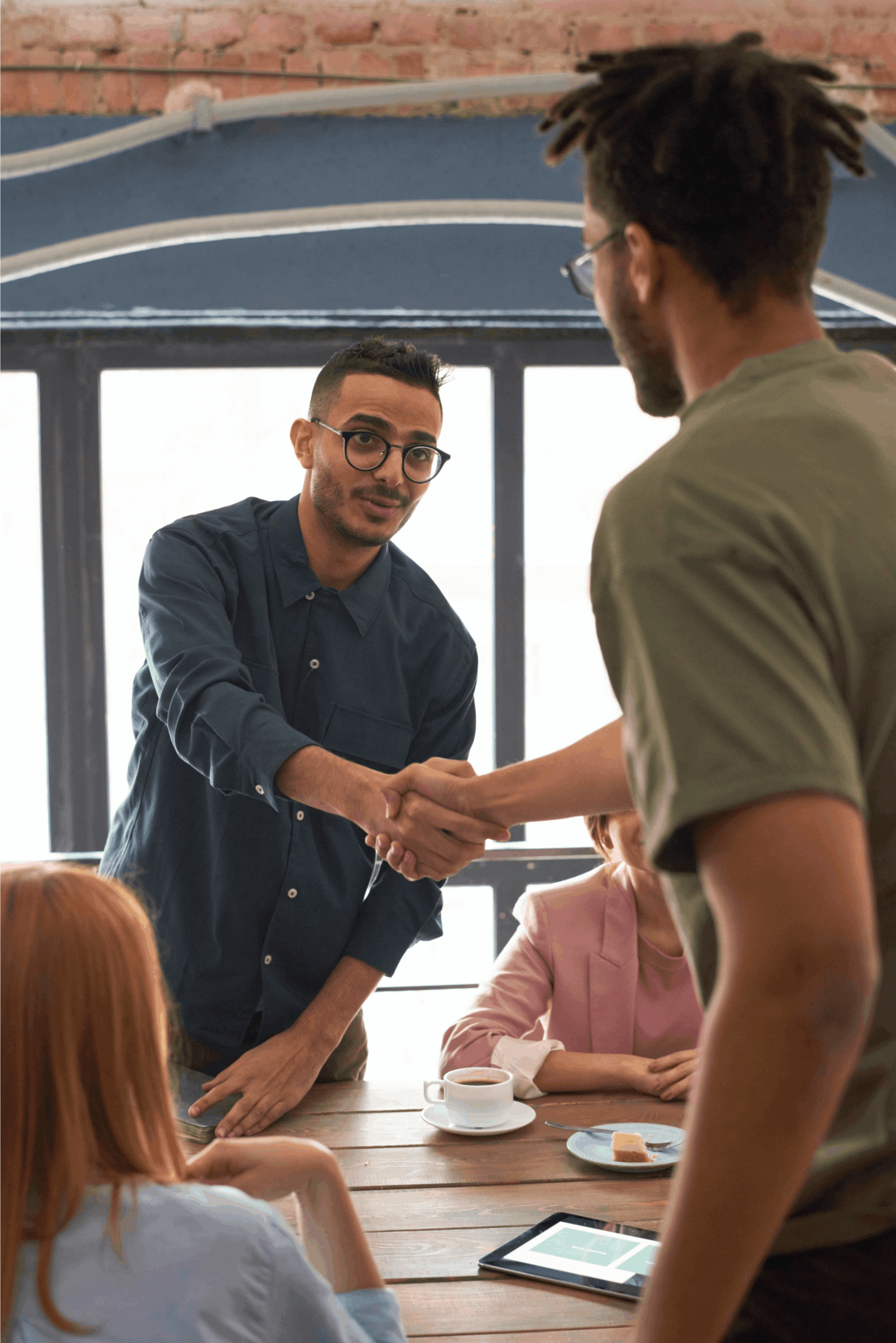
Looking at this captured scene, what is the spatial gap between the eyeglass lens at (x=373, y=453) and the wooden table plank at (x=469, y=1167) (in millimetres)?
1126

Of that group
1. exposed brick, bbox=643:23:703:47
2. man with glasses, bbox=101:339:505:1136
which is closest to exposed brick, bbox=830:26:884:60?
exposed brick, bbox=643:23:703:47

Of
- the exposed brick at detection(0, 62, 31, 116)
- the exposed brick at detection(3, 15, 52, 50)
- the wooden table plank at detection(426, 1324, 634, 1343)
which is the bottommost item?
the wooden table plank at detection(426, 1324, 634, 1343)

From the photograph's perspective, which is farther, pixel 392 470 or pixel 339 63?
pixel 339 63

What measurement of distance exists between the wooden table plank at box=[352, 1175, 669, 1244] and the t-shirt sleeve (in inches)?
32.9

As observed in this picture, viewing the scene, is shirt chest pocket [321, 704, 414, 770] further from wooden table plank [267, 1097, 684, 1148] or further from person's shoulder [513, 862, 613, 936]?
wooden table plank [267, 1097, 684, 1148]

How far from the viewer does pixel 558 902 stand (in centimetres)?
203

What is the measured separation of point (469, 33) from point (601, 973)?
2498 millimetres

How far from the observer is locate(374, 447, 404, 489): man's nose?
2.01 m

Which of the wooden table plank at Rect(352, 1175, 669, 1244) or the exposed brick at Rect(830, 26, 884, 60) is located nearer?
the wooden table plank at Rect(352, 1175, 669, 1244)

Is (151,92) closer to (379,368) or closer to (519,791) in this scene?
(379,368)

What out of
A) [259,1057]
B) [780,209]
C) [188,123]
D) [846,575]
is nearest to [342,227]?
[188,123]

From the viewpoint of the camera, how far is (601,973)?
197 cm

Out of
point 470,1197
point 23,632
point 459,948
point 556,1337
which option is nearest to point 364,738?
point 470,1197

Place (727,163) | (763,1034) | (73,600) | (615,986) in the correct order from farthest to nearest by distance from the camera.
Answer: (73,600) < (615,986) < (727,163) < (763,1034)
